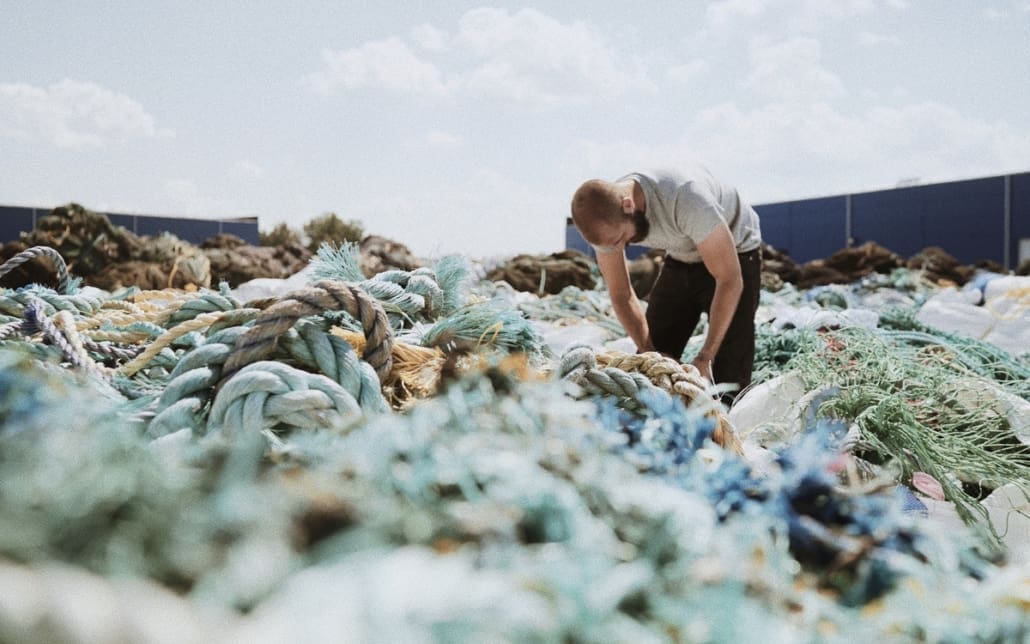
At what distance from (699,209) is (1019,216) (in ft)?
40.3

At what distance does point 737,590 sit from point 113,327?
1514mm

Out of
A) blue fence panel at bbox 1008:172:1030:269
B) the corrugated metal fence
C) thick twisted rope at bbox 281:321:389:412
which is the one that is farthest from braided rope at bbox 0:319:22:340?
blue fence panel at bbox 1008:172:1030:269

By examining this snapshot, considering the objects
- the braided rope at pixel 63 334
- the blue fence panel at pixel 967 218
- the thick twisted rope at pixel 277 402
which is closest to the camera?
the thick twisted rope at pixel 277 402

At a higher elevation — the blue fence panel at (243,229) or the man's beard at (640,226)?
the man's beard at (640,226)

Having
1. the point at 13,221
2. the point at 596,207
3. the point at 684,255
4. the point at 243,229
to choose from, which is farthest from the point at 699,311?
the point at 13,221

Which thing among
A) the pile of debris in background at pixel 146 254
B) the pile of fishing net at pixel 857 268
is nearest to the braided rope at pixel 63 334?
the pile of debris in background at pixel 146 254

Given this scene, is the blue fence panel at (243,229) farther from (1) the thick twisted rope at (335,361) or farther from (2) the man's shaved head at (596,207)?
(1) the thick twisted rope at (335,361)

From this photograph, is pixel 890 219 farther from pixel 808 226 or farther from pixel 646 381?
pixel 646 381

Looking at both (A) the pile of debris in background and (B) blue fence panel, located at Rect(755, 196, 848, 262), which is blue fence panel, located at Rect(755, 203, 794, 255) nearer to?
(B) blue fence panel, located at Rect(755, 196, 848, 262)

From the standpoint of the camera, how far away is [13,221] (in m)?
12.0

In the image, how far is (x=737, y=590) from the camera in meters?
0.46

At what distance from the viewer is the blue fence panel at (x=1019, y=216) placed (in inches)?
483

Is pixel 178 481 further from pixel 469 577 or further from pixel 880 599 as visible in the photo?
pixel 880 599

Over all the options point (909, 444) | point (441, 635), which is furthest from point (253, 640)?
A: point (909, 444)
